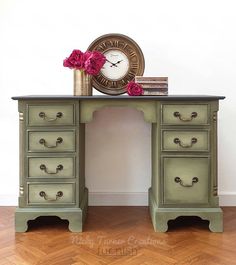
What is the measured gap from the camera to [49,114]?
205 cm

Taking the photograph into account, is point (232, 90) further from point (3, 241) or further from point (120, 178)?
point (3, 241)

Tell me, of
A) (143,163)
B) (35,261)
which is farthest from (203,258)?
(143,163)

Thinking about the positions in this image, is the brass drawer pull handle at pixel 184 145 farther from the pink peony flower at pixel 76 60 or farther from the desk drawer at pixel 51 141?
the pink peony flower at pixel 76 60

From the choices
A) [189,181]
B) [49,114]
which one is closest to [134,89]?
[49,114]

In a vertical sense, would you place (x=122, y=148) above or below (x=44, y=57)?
below

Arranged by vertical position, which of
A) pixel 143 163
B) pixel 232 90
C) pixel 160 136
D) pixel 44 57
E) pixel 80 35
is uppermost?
pixel 80 35

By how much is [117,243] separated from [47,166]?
660 mm

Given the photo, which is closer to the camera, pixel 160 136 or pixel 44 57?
pixel 160 136

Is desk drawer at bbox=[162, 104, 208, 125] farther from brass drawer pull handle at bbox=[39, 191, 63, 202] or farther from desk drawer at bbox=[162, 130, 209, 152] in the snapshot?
brass drawer pull handle at bbox=[39, 191, 63, 202]

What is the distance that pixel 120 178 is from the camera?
2.68m

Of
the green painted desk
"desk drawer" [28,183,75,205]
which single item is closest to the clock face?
the green painted desk

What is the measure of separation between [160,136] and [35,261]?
3.43 ft

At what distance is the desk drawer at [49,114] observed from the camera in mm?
2045

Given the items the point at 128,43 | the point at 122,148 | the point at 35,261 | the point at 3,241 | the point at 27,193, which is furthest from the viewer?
the point at 122,148
